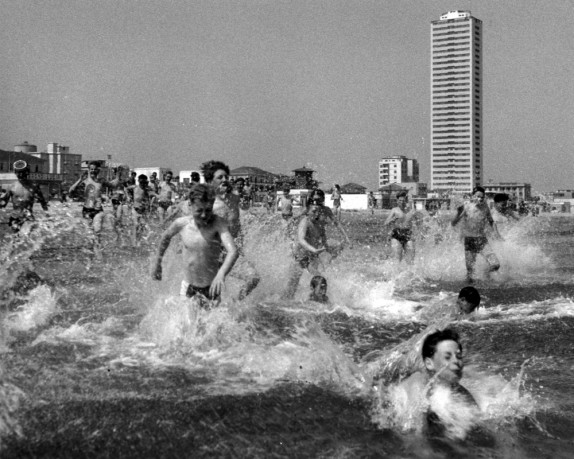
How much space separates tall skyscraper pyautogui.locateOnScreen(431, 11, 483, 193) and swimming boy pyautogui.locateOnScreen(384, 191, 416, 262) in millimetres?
177576

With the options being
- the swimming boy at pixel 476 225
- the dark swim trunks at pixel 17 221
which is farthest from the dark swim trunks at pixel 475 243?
the dark swim trunks at pixel 17 221

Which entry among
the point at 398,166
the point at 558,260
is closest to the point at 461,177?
the point at 398,166

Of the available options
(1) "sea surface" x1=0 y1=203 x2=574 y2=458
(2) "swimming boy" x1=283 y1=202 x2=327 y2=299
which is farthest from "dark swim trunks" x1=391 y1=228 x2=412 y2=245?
(2) "swimming boy" x1=283 y1=202 x2=327 y2=299

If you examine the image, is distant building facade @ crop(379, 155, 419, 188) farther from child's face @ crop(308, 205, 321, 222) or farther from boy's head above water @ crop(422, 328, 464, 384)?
boy's head above water @ crop(422, 328, 464, 384)

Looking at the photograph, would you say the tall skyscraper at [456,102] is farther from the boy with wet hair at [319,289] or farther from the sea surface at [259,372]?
the sea surface at [259,372]

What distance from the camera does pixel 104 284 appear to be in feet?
35.3

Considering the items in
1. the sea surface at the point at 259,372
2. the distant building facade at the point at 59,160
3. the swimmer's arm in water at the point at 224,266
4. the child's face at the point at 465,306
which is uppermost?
the distant building facade at the point at 59,160

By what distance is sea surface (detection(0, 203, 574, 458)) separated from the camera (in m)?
4.15

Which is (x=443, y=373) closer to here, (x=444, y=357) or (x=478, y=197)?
(x=444, y=357)

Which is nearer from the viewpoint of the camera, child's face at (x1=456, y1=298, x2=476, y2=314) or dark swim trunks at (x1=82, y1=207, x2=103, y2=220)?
child's face at (x1=456, y1=298, x2=476, y2=314)

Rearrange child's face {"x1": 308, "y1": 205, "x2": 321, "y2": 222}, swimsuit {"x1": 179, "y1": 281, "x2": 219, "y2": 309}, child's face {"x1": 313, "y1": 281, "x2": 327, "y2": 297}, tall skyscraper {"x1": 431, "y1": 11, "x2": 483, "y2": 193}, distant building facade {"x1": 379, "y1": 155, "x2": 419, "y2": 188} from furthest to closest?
distant building facade {"x1": 379, "y1": 155, "x2": 419, "y2": 188} → tall skyscraper {"x1": 431, "y1": 11, "x2": 483, "y2": 193} → child's face {"x1": 308, "y1": 205, "x2": 321, "y2": 222} → child's face {"x1": 313, "y1": 281, "x2": 327, "y2": 297} → swimsuit {"x1": 179, "y1": 281, "x2": 219, "y2": 309}

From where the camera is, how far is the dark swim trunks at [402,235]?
490 inches

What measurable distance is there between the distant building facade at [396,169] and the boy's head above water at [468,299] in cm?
18337

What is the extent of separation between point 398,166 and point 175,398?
189 metres
